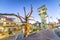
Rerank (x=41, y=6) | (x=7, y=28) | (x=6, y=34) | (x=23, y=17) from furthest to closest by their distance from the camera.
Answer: (x=7, y=28), (x=6, y=34), (x=41, y=6), (x=23, y=17)

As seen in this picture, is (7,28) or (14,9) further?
(7,28)

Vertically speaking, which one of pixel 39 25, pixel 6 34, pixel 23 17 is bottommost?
pixel 6 34

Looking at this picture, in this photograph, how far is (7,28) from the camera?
8.89ft

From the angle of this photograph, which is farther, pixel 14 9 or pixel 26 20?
pixel 14 9

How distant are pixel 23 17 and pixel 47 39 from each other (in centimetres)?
73

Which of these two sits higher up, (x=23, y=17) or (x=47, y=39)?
(x=23, y=17)

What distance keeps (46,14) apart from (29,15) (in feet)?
1.14

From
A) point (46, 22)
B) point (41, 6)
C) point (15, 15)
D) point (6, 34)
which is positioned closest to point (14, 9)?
point (15, 15)

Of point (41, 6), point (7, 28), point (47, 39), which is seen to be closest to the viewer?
point (47, 39)

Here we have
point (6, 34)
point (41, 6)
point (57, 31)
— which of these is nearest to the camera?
point (57, 31)

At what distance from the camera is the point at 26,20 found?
5.63 ft

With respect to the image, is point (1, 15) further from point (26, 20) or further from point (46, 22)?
point (46, 22)

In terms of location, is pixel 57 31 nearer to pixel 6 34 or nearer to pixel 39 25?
pixel 39 25

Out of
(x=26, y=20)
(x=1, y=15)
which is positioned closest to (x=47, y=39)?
(x=26, y=20)
